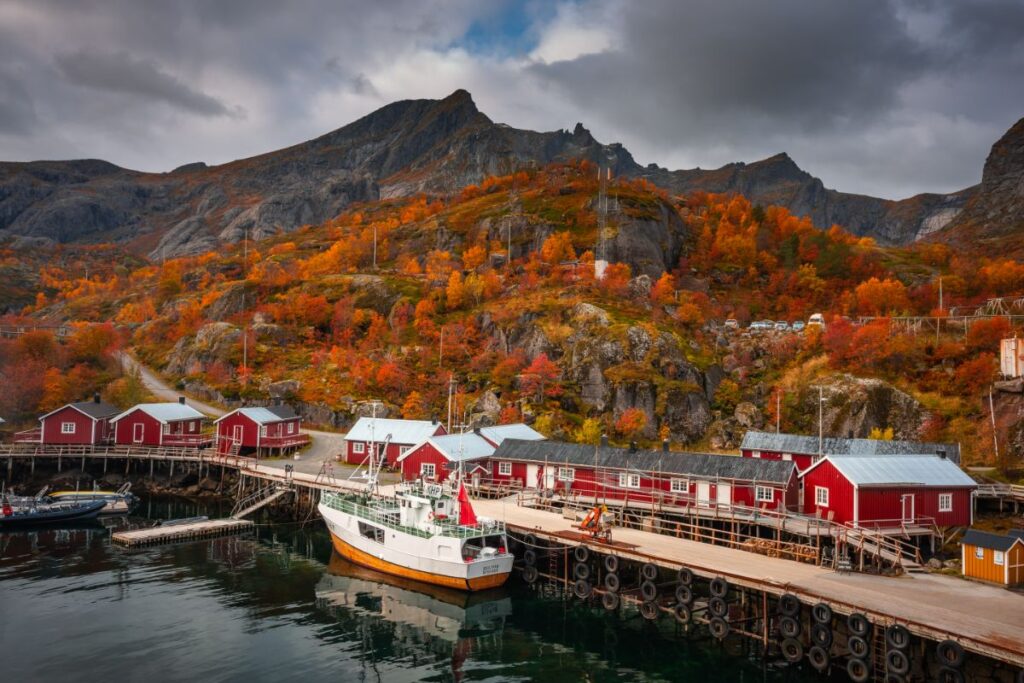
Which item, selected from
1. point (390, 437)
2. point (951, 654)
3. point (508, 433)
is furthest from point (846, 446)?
point (390, 437)

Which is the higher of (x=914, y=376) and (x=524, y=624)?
(x=914, y=376)

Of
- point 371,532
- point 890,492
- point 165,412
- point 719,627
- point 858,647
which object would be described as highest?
point 165,412

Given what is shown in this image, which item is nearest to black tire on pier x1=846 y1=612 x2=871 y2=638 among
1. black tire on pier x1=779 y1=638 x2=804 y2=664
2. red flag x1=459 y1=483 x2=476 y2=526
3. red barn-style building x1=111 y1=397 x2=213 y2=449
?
black tire on pier x1=779 y1=638 x2=804 y2=664

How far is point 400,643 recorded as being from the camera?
99.2ft

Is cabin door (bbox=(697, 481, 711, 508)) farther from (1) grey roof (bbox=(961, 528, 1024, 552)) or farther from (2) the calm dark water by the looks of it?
(1) grey roof (bbox=(961, 528, 1024, 552))

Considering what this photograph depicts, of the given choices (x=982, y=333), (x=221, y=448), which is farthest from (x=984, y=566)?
(x=221, y=448)

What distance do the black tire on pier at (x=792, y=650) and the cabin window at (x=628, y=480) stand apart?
64.1 feet

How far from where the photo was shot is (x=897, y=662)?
23.4 m

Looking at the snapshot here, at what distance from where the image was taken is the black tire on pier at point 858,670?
24469 millimetres

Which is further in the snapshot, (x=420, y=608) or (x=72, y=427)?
(x=72, y=427)

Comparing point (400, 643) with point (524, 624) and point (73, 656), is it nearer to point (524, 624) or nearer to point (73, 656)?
point (524, 624)

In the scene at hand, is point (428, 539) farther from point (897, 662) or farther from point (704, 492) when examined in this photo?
point (897, 662)

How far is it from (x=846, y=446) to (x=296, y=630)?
41122 millimetres

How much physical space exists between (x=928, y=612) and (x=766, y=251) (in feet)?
352
